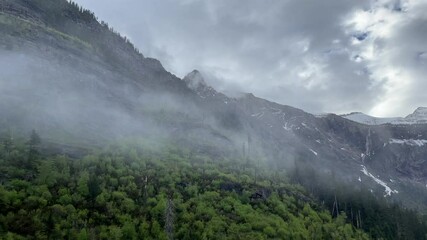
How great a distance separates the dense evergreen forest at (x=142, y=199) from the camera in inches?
3629

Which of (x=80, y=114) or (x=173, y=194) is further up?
(x=80, y=114)

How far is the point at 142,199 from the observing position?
117 meters

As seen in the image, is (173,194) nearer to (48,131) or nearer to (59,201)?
(59,201)

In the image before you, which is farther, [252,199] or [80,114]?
[80,114]

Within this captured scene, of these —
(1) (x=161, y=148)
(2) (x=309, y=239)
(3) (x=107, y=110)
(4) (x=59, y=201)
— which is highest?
(3) (x=107, y=110)

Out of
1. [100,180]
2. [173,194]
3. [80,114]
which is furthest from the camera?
[80,114]

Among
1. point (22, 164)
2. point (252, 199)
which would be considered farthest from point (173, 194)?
point (22, 164)

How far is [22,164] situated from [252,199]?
239 ft

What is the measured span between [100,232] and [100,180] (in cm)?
2510

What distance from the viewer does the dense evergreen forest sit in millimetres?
92188

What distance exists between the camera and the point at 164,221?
109 m

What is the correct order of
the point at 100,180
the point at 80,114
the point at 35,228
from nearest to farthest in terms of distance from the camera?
the point at 35,228, the point at 100,180, the point at 80,114

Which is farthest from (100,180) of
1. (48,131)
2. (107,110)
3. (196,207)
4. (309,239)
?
(107,110)

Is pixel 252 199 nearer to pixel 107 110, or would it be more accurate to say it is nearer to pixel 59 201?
pixel 59 201
